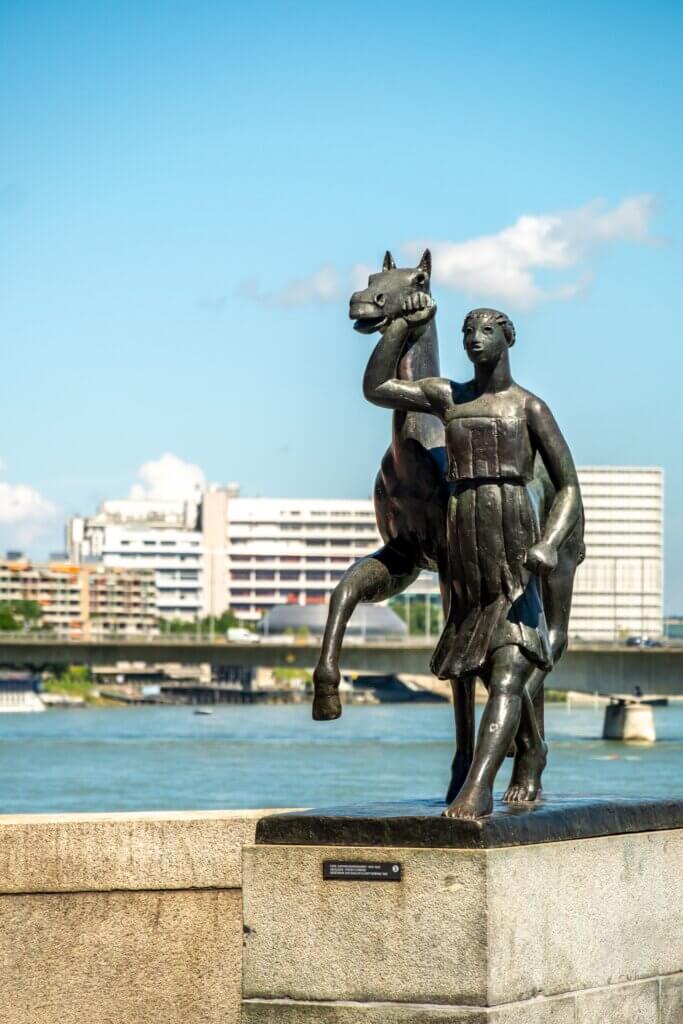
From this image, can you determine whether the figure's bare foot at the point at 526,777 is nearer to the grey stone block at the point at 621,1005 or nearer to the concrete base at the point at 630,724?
the grey stone block at the point at 621,1005

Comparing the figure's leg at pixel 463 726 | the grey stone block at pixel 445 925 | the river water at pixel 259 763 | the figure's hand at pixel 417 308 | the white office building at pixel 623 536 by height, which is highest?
the white office building at pixel 623 536

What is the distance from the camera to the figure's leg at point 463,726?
339 inches

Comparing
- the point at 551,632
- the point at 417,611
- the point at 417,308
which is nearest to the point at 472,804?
the point at 551,632

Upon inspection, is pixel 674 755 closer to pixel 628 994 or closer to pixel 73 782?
pixel 73 782

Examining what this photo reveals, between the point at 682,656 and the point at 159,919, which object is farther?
the point at 682,656

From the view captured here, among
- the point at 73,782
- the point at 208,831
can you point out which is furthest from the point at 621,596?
the point at 208,831

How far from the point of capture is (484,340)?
27.4ft

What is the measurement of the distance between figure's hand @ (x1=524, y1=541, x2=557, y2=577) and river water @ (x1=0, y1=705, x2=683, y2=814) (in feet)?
44.4

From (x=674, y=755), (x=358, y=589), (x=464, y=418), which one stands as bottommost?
(x=674, y=755)

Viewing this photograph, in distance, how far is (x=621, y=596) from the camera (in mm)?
188125

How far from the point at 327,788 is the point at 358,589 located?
131ft

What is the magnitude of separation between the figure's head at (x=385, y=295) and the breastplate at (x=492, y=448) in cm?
86

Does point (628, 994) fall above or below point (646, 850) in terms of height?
below

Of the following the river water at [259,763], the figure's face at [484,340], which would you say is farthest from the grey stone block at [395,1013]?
the river water at [259,763]
